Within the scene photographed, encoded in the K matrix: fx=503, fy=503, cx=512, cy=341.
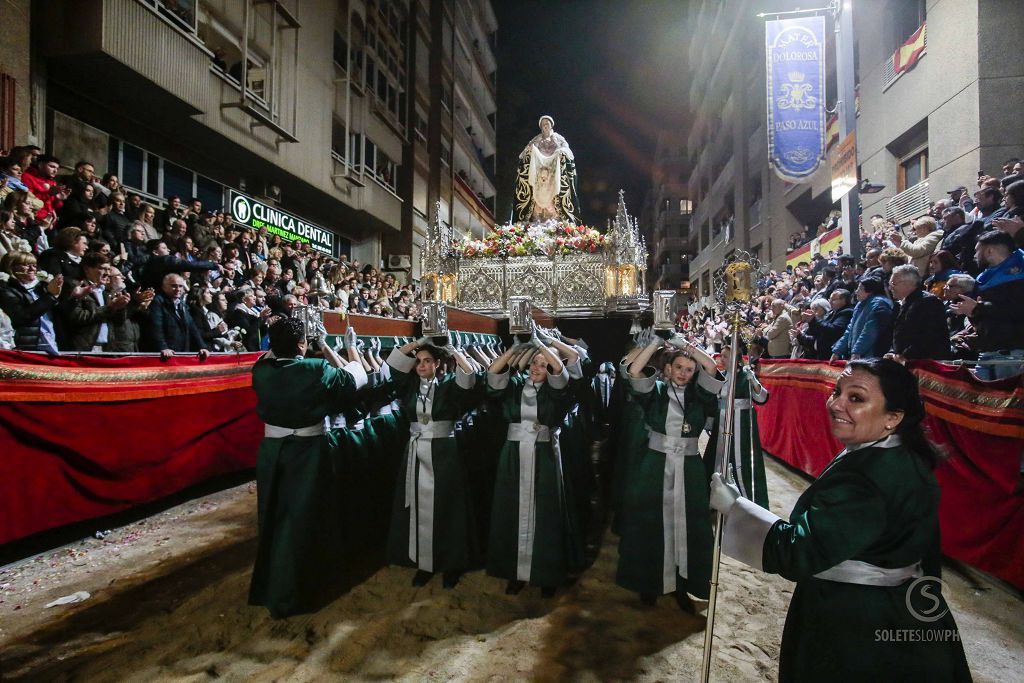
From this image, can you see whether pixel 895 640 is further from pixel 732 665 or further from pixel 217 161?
pixel 217 161

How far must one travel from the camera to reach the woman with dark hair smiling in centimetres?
149

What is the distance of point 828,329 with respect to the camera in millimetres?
6621

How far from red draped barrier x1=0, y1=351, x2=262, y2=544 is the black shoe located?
4.84 metres

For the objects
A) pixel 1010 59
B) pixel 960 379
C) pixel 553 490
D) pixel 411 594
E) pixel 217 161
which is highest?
pixel 1010 59

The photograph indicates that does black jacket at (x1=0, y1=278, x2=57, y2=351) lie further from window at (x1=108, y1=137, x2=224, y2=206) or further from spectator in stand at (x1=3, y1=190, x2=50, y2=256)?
window at (x1=108, y1=137, x2=224, y2=206)

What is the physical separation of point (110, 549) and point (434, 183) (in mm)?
20899

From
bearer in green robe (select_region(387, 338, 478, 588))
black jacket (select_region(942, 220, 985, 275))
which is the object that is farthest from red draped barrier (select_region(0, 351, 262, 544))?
black jacket (select_region(942, 220, 985, 275))

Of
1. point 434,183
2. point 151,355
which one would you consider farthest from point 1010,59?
point 434,183

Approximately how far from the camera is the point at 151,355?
16.2 ft

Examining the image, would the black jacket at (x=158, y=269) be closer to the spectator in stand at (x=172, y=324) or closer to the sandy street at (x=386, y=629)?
the spectator in stand at (x=172, y=324)

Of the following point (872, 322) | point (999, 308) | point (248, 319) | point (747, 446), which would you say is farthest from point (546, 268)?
point (999, 308)

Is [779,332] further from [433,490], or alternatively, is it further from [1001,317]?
[433,490]

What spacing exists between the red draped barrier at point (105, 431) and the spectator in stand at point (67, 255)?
1.37 meters

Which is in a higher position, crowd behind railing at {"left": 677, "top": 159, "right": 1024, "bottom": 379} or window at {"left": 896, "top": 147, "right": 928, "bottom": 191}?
window at {"left": 896, "top": 147, "right": 928, "bottom": 191}
